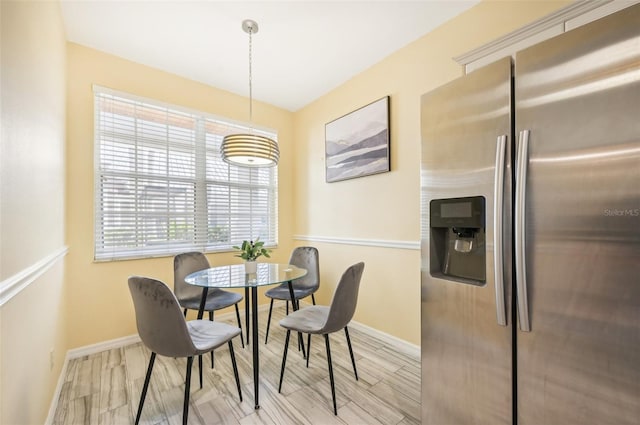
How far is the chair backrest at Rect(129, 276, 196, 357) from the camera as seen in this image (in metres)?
1.41

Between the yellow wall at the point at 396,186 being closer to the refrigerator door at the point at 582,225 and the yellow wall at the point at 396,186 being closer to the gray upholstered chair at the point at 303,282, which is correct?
the gray upholstered chair at the point at 303,282

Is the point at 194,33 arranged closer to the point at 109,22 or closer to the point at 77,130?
the point at 109,22

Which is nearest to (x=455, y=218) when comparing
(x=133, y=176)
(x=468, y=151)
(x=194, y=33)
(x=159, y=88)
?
(x=468, y=151)

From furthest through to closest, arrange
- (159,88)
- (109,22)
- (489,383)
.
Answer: (159,88), (109,22), (489,383)

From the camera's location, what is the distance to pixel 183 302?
244 centimetres

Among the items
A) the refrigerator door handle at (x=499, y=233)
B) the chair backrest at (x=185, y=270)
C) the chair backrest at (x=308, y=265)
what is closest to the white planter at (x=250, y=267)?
the chair backrest at (x=185, y=270)

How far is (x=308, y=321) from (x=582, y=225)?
1563mm

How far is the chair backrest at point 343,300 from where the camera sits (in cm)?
169

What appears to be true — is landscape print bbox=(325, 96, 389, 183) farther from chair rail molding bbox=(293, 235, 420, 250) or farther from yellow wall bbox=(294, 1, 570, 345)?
chair rail molding bbox=(293, 235, 420, 250)

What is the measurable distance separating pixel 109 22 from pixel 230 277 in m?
2.30

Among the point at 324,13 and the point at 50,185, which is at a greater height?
the point at 324,13

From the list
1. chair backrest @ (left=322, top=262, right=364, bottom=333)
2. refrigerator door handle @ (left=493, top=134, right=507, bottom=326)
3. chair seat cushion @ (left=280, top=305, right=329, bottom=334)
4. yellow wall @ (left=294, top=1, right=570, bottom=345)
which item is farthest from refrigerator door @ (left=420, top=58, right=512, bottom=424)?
yellow wall @ (left=294, top=1, right=570, bottom=345)

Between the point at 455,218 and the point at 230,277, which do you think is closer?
the point at 455,218

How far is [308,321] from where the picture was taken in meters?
1.90
